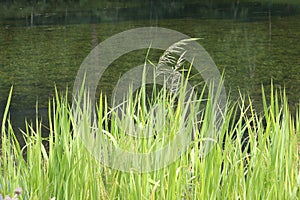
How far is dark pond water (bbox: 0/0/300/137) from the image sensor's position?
20.2 ft

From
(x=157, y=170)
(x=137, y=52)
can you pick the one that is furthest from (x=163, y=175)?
(x=137, y=52)

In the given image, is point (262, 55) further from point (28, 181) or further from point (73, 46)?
point (28, 181)

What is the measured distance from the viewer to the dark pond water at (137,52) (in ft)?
20.2

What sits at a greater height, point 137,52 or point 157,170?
point 157,170

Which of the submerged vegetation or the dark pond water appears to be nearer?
the submerged vegetation

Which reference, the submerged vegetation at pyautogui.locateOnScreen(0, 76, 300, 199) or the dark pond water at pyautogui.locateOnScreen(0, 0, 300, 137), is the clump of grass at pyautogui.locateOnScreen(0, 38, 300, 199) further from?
the dark pond water at pyautogui.locateOnScreen(0, 0, 300, 137)

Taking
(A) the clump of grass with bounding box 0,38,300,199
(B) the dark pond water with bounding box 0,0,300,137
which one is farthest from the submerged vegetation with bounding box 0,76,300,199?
(B) the dark pond water with bounding box 0,0,300,137

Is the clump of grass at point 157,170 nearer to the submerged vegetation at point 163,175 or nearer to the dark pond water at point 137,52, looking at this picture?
the submerged vegetation at point 163,175

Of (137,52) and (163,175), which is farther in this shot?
(137,52)

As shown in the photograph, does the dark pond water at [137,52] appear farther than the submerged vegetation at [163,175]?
Yes

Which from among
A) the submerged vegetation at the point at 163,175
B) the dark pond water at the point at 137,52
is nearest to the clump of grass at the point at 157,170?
the submerged vegetation at the point at 163,175

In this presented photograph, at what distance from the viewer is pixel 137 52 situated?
26.6 ft

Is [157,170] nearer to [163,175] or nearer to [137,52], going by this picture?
[163,175]

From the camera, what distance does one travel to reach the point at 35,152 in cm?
183
